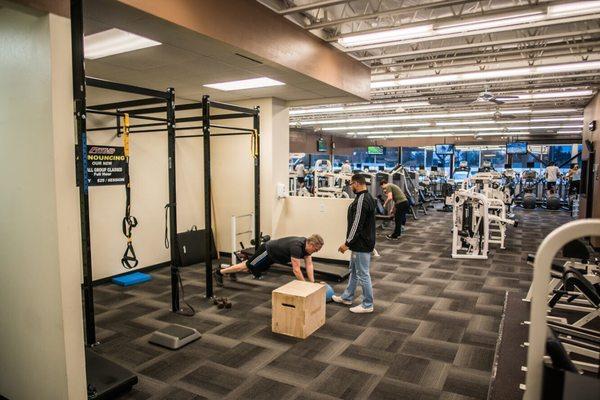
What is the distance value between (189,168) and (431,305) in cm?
449

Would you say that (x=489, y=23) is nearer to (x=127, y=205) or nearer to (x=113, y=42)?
(x=113, y=42)

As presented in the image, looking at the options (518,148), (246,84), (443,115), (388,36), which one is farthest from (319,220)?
(518,148)

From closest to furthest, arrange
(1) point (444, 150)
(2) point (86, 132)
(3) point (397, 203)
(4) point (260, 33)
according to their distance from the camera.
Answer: (2) point (86, 132)
(4) point (260, 33)
(3) point (397, 203)
(1) point (444, 150)

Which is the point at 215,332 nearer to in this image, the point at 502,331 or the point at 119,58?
the point at 502,331

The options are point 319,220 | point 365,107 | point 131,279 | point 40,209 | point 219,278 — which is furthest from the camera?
point 365,107

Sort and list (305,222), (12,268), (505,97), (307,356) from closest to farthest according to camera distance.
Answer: (12,268)
(307,356)
(305,222)
(505,97)

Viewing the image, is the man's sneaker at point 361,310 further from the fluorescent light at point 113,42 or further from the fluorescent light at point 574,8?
the fluorescent light at point 574,8

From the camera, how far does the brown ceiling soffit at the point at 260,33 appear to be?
3.28m

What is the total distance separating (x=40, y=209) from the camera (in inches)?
99.0

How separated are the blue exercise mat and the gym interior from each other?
0.05 m

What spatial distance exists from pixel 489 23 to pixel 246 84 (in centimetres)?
315

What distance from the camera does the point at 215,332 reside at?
414 cm

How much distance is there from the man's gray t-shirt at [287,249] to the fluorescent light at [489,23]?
2.87 metres

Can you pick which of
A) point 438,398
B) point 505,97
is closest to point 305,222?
point 438,398
